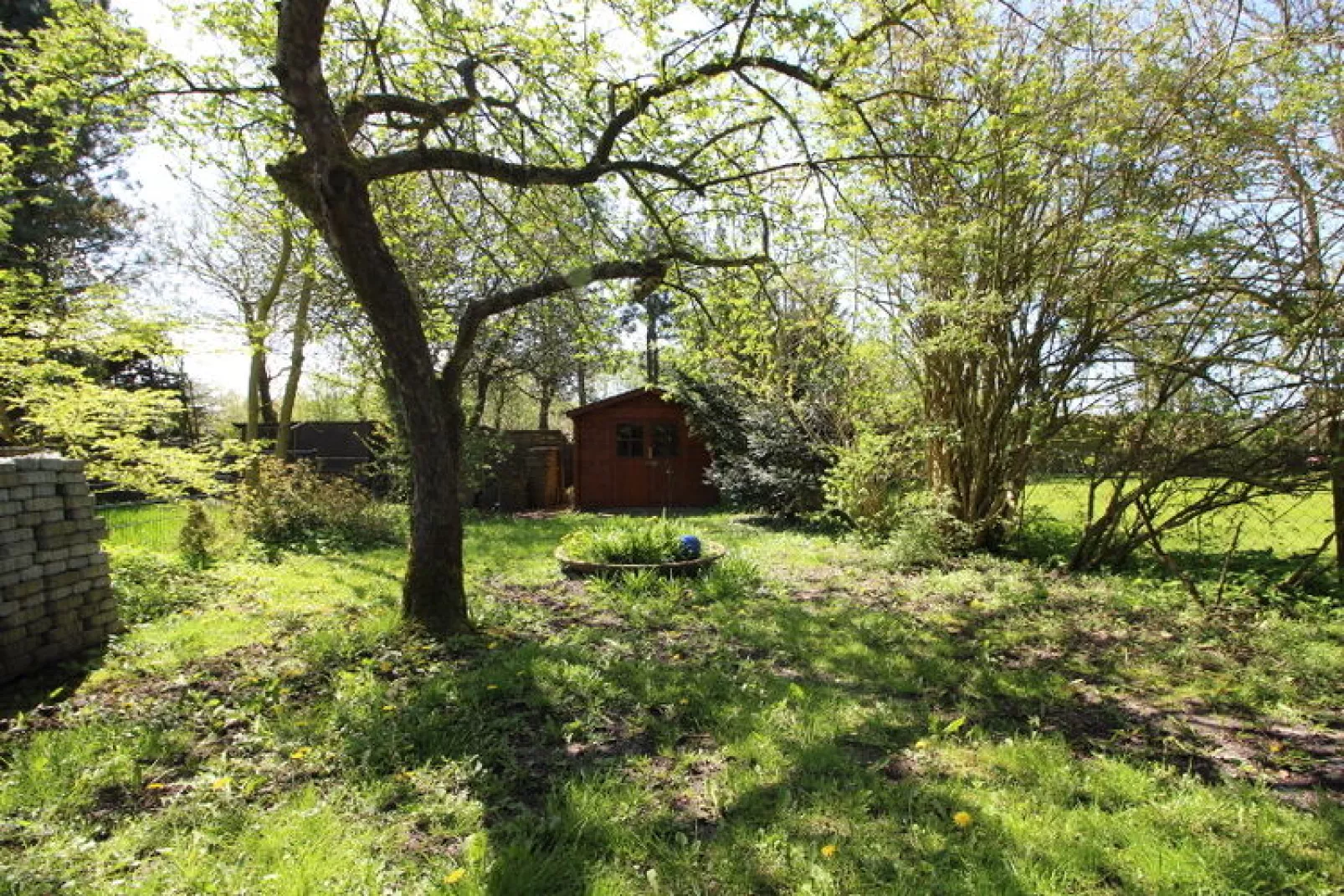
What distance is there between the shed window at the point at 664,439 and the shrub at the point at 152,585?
1066 centimetres

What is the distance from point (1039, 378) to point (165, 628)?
26.0ft

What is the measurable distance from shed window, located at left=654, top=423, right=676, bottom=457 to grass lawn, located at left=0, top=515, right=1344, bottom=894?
36.3 feet

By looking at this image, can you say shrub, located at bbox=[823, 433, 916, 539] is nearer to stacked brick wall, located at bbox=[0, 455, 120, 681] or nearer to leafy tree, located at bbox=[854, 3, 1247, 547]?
leafy tree, located at bbox=[854, 3, 1247, 547]

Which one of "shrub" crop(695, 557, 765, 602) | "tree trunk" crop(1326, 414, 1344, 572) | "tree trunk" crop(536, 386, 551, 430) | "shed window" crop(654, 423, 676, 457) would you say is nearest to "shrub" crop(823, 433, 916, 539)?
"shrub" crop(695, 557, 765, 602)

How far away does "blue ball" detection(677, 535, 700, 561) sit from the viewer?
22.7 ft

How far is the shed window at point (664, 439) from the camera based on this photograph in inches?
647

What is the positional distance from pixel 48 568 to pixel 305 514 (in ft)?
18.0

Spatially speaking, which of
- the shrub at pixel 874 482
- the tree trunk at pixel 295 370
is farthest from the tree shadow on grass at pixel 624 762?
the tree trunk at pixel 295 370

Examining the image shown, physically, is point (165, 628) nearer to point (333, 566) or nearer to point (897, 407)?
point (333, 566)

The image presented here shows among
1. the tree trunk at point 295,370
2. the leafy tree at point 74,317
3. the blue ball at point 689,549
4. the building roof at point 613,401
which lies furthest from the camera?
the building roof at point 613,401

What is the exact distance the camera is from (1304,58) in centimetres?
497

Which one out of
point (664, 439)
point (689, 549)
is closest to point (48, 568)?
point (689, 549)

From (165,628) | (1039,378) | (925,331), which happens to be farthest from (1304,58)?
(165,628)

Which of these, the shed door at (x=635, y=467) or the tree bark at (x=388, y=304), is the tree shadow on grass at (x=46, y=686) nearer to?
the tree bark at (x=388, y=304)
